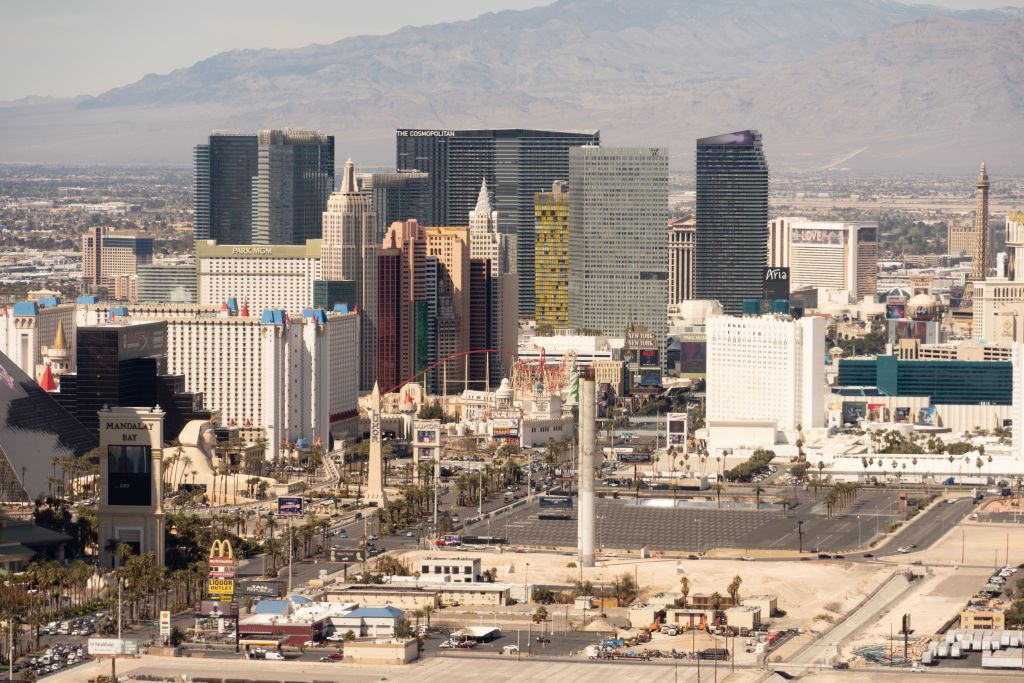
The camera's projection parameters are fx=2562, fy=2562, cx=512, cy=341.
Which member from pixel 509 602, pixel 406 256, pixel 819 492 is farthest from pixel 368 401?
pixel 509 602

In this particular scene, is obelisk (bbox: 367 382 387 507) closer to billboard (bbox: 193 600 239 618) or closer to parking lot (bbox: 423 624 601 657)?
billboard (bbox: 193 600 239 618)

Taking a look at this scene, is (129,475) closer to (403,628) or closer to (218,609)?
(218,609)

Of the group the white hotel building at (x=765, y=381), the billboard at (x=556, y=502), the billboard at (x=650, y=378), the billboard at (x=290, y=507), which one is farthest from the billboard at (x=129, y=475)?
the billboard at (x=650, y=378)

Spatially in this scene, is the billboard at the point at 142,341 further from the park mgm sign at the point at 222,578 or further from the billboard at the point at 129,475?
the park mgm sign at the point at 222,578

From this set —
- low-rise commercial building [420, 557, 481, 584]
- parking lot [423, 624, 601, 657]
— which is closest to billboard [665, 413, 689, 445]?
low-rise commercial building [420, 557, 481, 584]

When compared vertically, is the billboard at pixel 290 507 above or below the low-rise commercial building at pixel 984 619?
above

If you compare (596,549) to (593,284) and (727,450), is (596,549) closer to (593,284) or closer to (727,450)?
(727,450)

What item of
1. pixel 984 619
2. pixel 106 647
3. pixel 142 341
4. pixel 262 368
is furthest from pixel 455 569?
pixel 262 368
